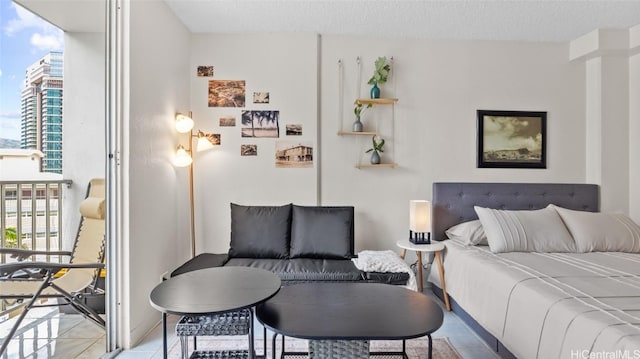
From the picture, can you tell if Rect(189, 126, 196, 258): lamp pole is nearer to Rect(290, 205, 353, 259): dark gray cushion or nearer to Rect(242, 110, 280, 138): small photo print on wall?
Rect(242, 110, 280, 138): small photo print on wall

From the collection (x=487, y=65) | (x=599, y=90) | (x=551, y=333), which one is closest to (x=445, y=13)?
(x=487, y=65)

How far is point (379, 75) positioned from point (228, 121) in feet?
5.26

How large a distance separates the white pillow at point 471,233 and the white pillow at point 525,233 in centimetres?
9

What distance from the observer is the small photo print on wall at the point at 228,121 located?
129 inches

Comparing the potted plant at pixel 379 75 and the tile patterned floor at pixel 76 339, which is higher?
the potted plant at pixel 379 75

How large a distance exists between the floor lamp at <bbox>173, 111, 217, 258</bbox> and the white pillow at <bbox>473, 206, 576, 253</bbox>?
2716 millimetres

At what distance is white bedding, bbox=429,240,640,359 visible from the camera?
1.44 m

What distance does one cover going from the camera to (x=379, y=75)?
10.4 ft

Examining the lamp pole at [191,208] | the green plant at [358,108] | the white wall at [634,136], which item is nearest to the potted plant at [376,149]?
the green plant at [358,108]

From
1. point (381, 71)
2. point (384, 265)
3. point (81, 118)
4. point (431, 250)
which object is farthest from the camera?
point (381, 71)

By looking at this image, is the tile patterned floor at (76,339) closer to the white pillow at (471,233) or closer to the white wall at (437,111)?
the white pillow at (471,233)

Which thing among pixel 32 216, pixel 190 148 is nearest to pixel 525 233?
pixel 190 148

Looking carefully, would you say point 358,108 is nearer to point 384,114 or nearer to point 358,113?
point 358,113

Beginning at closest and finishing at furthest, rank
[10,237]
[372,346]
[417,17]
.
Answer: [10,237] < [372,346] < [417,17]
